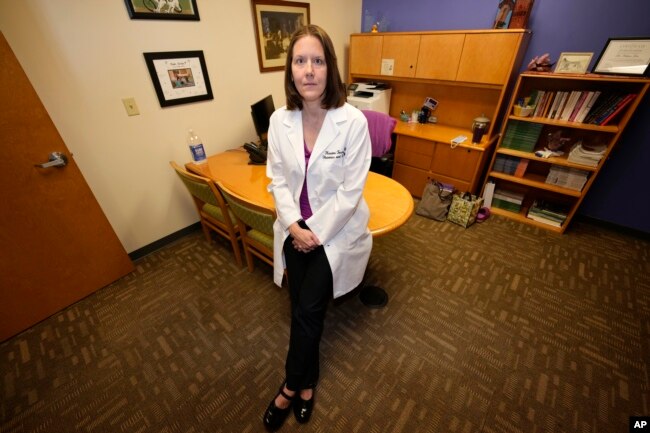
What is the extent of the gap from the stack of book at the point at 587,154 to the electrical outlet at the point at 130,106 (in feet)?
11.6

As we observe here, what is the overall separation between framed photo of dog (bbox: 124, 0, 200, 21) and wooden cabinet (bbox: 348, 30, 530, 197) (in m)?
1.69

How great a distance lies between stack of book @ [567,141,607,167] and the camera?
212 cm

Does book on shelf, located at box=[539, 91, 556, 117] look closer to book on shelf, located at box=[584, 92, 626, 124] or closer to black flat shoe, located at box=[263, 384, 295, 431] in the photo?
book on shelf, located at box=[584, 92, 626, 124]

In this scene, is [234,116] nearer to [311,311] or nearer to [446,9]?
[311,311]

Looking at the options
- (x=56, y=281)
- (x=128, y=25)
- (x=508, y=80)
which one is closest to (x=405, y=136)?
(x=508, y=80)

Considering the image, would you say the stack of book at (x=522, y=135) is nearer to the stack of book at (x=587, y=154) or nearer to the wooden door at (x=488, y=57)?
the stack of book at (x=587, y=154)

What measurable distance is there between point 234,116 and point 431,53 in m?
1.98

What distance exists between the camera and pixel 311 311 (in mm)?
1214

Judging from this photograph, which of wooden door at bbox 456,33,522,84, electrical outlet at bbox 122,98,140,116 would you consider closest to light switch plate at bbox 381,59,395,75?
wooden door at bbox 456,33,522,84

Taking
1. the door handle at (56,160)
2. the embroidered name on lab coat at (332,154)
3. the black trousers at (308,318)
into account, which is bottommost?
the black trousers at (308,318)

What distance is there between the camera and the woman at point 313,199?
1.15m

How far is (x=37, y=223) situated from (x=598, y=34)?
4225mm

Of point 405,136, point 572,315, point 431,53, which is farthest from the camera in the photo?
point 405,136

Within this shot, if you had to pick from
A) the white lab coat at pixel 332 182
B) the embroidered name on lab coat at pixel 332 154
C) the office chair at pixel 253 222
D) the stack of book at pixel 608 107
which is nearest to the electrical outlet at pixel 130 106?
the office chair at pixel 253 222
